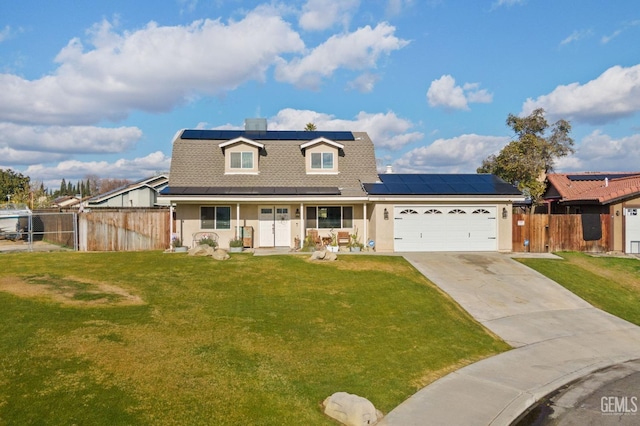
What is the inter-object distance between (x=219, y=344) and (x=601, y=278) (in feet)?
56.3

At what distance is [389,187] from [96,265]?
14.3 meters

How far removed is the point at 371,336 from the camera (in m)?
11.3

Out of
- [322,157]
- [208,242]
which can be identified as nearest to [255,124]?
[322,157]

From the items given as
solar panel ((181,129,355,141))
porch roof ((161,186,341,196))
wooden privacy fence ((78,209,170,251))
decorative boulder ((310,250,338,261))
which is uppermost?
solar panel ((181,129,355,141))

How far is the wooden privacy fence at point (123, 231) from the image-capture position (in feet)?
75.2

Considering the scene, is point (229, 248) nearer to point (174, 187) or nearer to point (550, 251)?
→ point (174, 187)

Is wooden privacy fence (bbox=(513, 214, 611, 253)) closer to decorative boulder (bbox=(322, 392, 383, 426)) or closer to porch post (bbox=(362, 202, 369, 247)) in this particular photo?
porch post (bbox=(362, 202, 369, 247))

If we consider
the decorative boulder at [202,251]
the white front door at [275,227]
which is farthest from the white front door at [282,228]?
the decorative boulder at [202,251]

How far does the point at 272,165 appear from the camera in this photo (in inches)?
983

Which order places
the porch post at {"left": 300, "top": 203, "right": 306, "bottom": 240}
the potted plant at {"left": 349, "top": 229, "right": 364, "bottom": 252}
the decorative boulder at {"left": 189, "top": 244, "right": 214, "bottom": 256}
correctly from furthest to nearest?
1. the porch post at {"left": 300, "top": 203, "right": 306, "bottom": 240}
2. the potted plant at {"left": 349, "top": 229, "right": 364, "bottom": 252}
3. the decorative boulder at {"left": 189, "top": 244, "right": 214, "bottom": 256}

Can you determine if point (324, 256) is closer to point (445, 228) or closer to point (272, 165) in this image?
point (445, 228)

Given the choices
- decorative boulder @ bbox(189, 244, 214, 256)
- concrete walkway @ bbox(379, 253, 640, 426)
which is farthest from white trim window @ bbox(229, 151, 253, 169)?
concrete walkway @ bbox(379, 253, 640, 426)

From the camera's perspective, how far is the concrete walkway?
806 centimetres

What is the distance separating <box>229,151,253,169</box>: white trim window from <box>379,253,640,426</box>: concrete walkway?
407 inches
